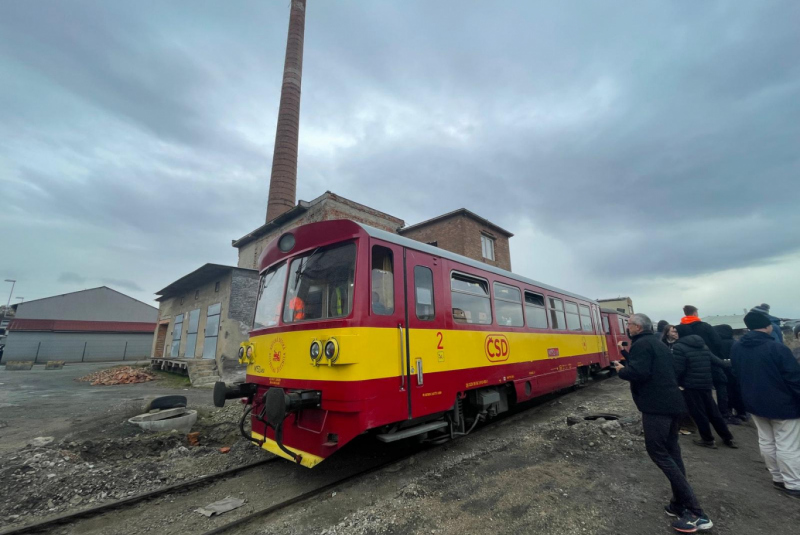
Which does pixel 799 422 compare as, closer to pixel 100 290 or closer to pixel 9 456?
pixel 9 456

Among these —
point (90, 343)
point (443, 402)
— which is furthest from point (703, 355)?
point (90, 343)

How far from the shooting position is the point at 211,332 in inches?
642

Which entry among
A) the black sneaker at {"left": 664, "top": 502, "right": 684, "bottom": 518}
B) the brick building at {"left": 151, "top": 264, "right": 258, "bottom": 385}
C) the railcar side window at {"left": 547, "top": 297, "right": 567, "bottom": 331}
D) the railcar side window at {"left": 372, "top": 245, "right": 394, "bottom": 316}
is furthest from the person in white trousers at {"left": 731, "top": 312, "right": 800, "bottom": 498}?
the brick building at {"left": 151, "top": 264, "right": 258, "bottom": 385}

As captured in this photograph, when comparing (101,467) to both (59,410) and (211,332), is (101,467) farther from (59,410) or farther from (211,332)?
(211,332)

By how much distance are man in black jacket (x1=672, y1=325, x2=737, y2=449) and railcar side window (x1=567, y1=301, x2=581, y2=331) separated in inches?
159

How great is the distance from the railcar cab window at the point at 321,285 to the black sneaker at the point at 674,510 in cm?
355

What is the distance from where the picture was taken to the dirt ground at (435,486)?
3.24m

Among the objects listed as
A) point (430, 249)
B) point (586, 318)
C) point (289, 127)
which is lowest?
point (586, 318)

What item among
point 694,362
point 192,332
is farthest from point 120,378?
point 694,362

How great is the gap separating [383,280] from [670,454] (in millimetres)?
3255

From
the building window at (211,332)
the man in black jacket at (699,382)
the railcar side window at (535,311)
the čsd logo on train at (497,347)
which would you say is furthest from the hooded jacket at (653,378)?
the building window at (211,332)

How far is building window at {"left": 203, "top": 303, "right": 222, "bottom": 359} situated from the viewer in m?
15.9

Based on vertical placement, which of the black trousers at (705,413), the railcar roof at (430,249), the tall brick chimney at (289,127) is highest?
the tall brick chimney at (289,127)

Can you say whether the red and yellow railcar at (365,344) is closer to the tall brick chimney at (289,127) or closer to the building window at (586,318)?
the building window at (586,318)
